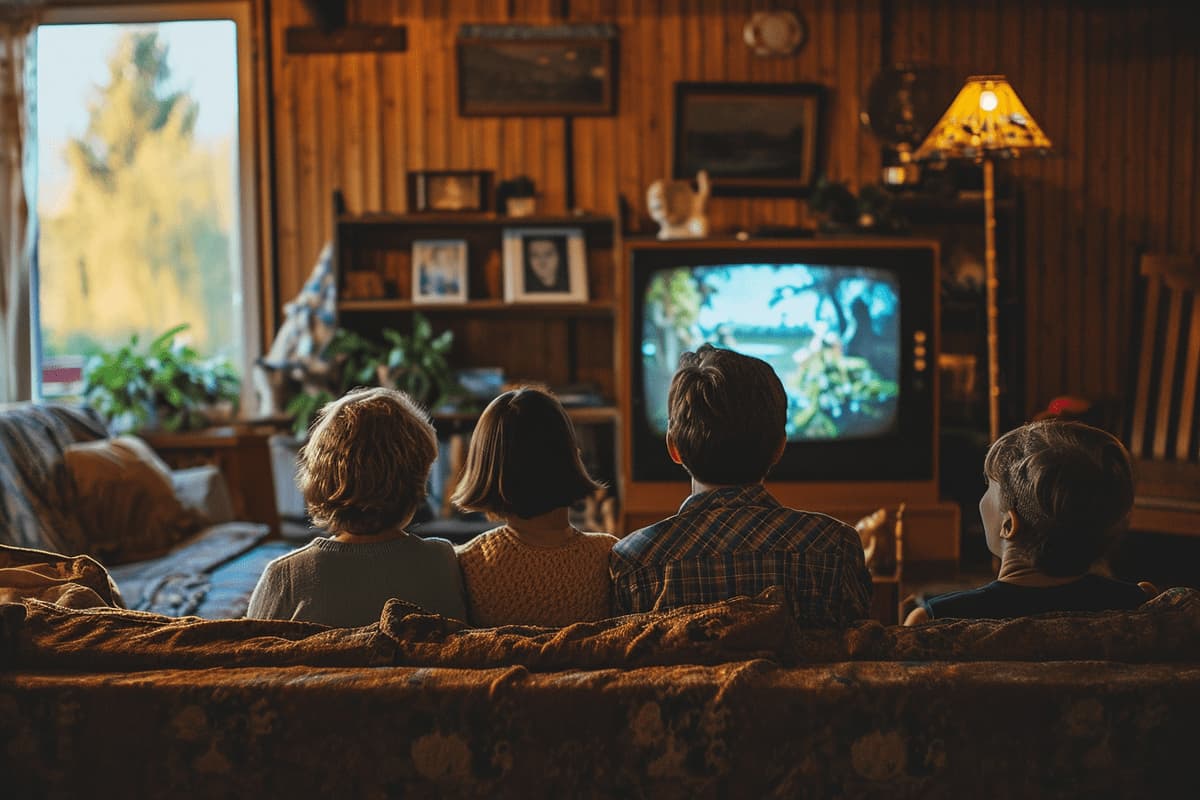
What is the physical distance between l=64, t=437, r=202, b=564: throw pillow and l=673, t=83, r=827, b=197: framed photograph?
232 cm

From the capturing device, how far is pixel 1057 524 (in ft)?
5.05

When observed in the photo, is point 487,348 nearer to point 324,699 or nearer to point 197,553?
point 197,553

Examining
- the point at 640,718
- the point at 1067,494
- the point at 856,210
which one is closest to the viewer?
the point at 640,718

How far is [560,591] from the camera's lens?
167 centimetres

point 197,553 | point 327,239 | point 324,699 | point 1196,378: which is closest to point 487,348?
point 327,239

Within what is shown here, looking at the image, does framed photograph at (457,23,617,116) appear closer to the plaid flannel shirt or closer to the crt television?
the crt television

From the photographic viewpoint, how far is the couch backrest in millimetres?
3033

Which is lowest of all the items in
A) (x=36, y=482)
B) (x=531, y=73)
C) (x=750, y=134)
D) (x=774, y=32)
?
(x=36, y=482)

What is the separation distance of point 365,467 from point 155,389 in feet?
10.2

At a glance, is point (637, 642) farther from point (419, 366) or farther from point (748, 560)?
point (419, 366)

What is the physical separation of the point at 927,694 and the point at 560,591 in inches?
25.2

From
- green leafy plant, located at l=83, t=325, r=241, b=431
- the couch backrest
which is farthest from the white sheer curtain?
the couch backrest

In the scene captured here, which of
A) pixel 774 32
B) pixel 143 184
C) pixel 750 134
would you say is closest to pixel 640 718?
pixel 750 134

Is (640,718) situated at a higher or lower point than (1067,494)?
lower
